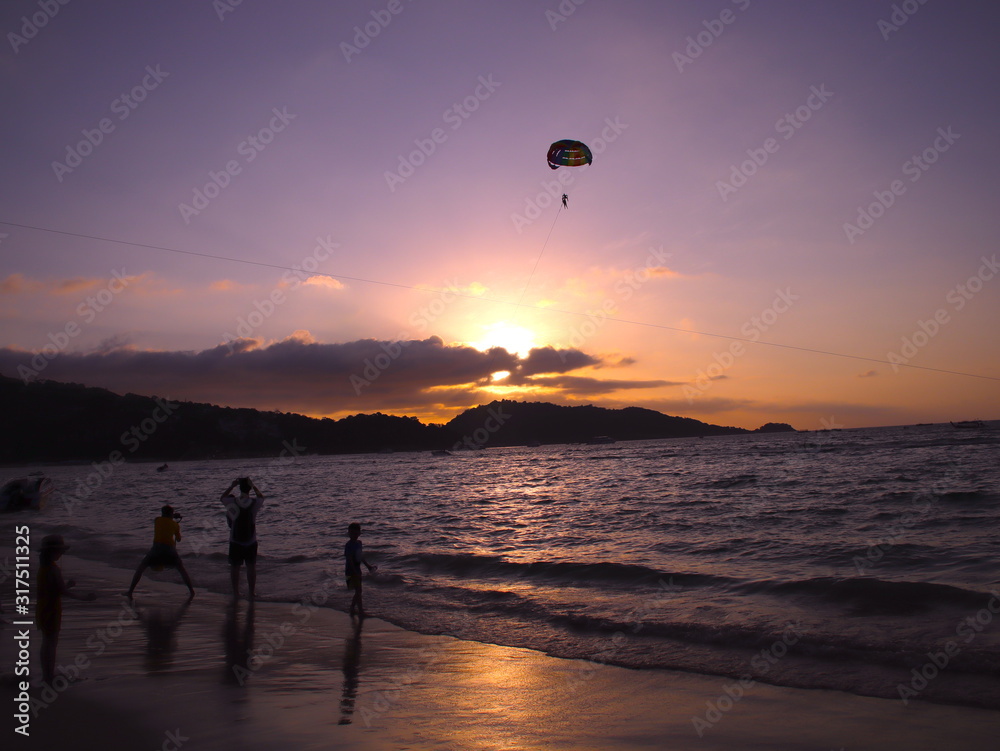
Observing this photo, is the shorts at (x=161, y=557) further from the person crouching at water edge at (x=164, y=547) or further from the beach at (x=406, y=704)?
the beach at (x=406, y=704)

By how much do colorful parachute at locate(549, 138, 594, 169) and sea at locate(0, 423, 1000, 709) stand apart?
1402 cm

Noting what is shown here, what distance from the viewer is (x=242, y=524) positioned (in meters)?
12.2

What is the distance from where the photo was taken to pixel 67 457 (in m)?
128

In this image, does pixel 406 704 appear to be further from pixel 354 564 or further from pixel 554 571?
pixel 554 571

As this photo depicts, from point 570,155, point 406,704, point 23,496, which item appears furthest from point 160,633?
point 23,496

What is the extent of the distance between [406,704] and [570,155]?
22.2 m

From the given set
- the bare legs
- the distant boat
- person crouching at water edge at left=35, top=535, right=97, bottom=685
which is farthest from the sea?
person crouching at water edge at left=35, top=535, right=97, bottom=685

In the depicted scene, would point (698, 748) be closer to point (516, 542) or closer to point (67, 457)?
point (516, 542)

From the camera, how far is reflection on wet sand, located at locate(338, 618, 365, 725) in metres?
6.53

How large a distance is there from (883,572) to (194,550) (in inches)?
772

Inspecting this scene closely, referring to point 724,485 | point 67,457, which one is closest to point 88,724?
point 724,485

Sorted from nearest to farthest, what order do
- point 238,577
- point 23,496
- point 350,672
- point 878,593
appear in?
point 350,672
point 878,593
point 238,577
point 23,496

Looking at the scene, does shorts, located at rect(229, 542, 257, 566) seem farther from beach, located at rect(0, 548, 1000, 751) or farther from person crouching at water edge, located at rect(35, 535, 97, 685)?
person crouching at water edge, located at rect(35, 535, 97, 685)

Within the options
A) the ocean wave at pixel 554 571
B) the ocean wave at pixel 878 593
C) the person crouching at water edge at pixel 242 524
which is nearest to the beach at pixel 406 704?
the person crouching at water edge at pixel 242 524
